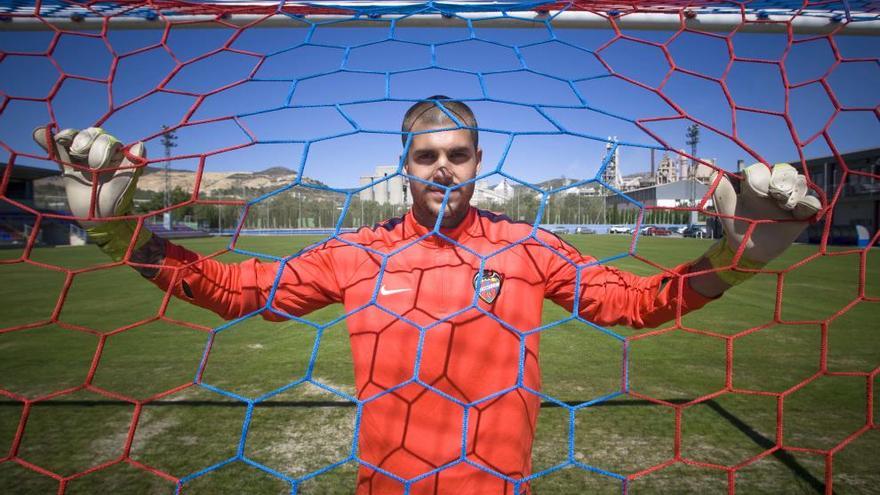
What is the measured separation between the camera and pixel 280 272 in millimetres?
1644

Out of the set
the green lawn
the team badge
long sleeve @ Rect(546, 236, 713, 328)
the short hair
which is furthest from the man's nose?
the green lawn

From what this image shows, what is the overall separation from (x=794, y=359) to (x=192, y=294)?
5421mm

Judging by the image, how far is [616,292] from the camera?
165 cm

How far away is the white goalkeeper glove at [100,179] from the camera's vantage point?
1.37m

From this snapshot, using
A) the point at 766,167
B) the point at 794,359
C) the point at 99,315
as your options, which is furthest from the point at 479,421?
the point at 99,315

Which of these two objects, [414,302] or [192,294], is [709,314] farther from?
[192,294]

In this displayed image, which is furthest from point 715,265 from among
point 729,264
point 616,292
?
point 616,292

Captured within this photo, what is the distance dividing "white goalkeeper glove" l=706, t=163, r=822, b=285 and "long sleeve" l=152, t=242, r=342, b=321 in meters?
1.35

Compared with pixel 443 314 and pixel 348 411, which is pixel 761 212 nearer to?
pixel 443 314

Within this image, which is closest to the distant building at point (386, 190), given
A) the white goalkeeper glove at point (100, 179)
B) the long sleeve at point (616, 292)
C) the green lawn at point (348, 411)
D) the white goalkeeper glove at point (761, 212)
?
the long sleeve at point (616, 292)

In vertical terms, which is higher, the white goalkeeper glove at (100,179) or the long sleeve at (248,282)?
the white goalkeeper glove at (100,179)

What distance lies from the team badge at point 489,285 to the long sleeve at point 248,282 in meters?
0.53

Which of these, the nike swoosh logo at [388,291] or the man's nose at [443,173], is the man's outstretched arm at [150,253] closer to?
the nike swoosh logo at [388,291]

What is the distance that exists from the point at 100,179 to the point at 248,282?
0.55m
